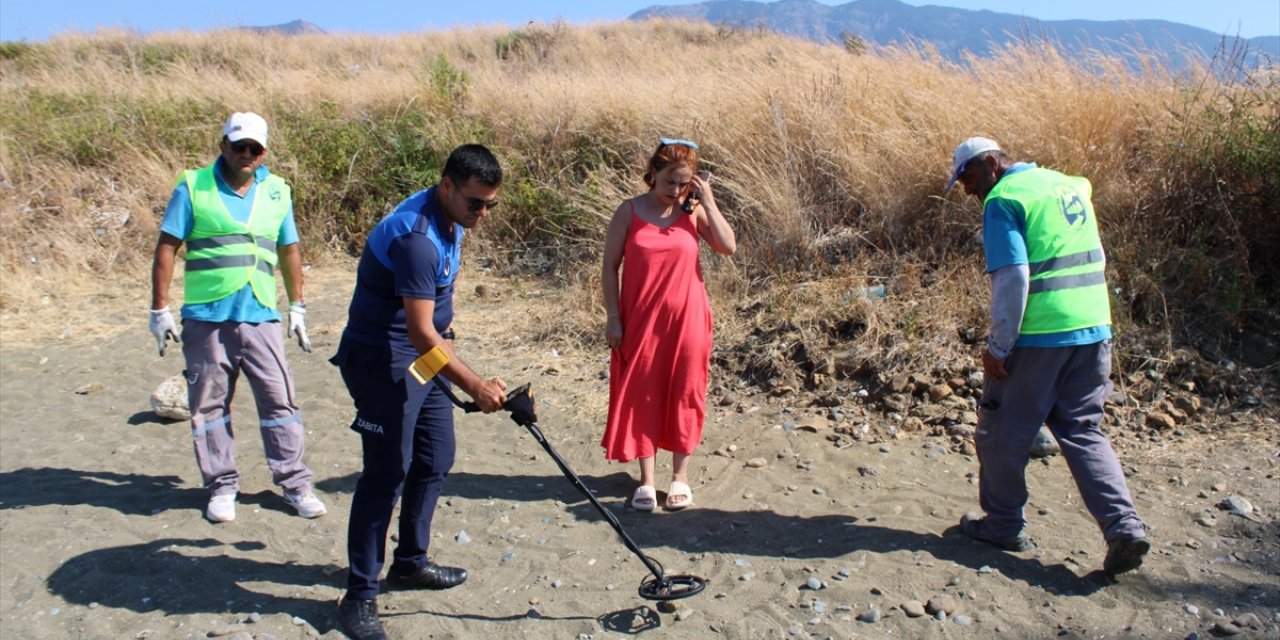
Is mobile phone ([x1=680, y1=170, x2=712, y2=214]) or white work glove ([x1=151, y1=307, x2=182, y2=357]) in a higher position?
mobile phone ([x1=680, y1=170, x2=712, y2=214])

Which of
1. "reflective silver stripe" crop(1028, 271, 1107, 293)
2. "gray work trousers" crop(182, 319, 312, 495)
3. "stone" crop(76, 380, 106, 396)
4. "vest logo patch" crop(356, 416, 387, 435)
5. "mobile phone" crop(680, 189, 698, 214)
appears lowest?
"stone" crop(76, 380, 106, 396)

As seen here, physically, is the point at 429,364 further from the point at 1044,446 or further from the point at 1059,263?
the point at 1044,446

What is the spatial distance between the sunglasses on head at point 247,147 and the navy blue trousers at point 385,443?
4.41 feet

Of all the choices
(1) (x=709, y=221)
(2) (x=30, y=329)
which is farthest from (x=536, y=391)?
(2) (x=30, y=329)

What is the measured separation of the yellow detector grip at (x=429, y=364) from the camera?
3170 mm

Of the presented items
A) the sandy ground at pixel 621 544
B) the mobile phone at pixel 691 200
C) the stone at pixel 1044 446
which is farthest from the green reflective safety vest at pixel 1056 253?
the stone at pixel 1044 446

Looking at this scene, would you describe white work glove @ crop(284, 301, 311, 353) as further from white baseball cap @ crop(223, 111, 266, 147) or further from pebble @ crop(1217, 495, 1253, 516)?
pebble @ crop(1217, 495, 1253, 516)

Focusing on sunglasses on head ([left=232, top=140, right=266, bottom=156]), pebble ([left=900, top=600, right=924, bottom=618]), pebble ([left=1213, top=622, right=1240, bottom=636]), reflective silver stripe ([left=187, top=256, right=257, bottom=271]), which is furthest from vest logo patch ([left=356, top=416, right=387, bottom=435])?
pebble ([left=1213, top=622, right=1240, bottom=636])

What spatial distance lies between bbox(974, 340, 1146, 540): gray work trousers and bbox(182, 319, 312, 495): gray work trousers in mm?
3065

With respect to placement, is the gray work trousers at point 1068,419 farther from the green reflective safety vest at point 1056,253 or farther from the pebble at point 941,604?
the pebble at point 941,604

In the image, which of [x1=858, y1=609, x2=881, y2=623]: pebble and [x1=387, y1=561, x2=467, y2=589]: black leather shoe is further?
[x1=387, y1=561, x2=467, y2=589]: black leather shoe

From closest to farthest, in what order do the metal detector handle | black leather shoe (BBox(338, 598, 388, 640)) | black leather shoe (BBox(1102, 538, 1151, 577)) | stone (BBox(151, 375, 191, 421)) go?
1. the metal detector handle
2. black leather shoe (BBox(338, 598, 388, 640))
3. black leather shoe (BBox(1102, 538, 1151, 577))
4. stone (BBox(151, 375, 191, 421))

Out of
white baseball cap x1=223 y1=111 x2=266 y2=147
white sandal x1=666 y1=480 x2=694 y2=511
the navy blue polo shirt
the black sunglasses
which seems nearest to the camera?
the navy blue polo shirt

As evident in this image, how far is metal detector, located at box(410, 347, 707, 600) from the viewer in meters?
3.19
